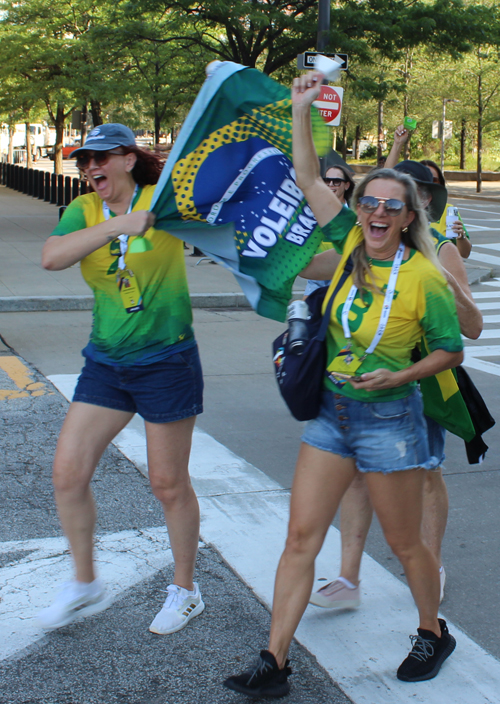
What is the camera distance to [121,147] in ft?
10.2

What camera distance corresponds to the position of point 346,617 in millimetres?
3453

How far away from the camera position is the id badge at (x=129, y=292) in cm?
311

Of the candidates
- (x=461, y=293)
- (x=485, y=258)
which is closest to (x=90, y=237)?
(x=461, y=293)

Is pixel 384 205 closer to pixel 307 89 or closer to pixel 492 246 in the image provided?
pixel 307 89


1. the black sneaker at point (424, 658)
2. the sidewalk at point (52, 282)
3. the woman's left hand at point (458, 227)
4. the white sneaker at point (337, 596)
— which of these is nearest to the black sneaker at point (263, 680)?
the black sneaker at point (424, 658)

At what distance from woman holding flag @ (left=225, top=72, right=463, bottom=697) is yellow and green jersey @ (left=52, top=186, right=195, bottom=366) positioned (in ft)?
Answer: 2.10

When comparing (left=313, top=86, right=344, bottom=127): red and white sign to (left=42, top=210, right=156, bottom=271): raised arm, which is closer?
(left=42, top=210, right=156, bottom=271): raised arm

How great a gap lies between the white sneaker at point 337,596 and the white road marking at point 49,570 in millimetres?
713

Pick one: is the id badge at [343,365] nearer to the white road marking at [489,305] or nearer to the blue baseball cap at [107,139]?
the blue baseball cap at [107,139]

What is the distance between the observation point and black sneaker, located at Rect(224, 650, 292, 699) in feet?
9.17

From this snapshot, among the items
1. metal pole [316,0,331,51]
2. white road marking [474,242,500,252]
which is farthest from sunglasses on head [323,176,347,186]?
white road marking [474,242,500,252]

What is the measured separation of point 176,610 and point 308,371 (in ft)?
3.86

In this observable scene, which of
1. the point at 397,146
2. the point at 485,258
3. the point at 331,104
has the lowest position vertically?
the point at 485,258

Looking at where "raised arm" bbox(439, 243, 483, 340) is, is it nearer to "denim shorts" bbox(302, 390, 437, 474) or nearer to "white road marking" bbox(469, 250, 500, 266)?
"denim shorts" bbox(302, 390, 437, 474)
